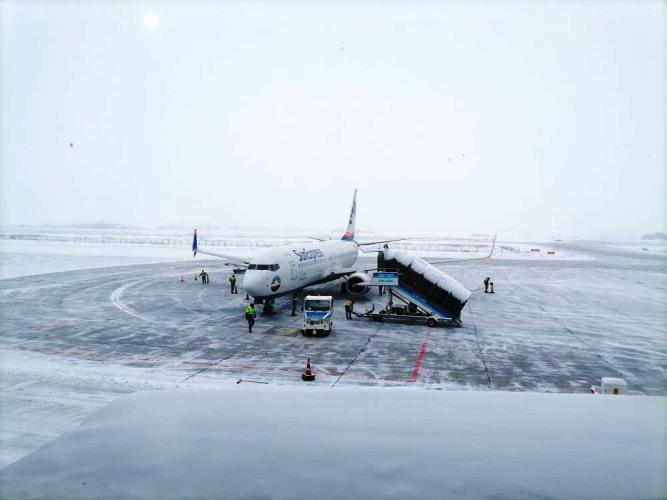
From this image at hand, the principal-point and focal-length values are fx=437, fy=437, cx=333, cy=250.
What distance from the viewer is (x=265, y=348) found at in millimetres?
24062

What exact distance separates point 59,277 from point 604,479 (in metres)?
59.5

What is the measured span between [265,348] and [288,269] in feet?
32.8

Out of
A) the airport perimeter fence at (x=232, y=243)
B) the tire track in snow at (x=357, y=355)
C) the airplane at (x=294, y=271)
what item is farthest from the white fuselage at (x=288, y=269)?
the airport perimeter fence at (x=232, y=243)

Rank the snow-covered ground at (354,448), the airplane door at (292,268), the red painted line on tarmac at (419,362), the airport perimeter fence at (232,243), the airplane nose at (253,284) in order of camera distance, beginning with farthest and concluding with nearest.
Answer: the airport perimeter fence at (232,243), the airplane door at (292,268), the airplane nose at (253,284), the red painted line on tarmac at (419,362), the snow-covered ground at (354,448)

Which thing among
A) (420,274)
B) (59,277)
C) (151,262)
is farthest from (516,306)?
(151,262)

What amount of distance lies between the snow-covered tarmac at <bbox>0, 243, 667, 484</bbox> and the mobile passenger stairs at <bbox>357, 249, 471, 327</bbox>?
4.09ft

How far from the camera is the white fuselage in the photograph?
30625 mm

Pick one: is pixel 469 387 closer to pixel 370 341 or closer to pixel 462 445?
pixel 370 341

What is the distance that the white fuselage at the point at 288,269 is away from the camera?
100 feet

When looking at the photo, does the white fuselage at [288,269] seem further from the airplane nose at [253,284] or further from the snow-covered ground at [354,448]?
the snow-covered ground at [354,448]

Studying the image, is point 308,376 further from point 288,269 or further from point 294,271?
point 294,271

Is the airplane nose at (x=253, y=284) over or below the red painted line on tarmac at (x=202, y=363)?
over

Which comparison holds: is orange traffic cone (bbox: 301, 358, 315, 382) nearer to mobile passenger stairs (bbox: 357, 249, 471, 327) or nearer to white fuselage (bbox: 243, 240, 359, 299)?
white fuselage (bbox: 243, 240, 359, 299)

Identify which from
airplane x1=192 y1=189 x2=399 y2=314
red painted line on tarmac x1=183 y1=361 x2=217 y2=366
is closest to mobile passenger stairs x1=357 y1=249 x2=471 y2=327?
airplane x1=192 y1=189 x2=399 y2=314
